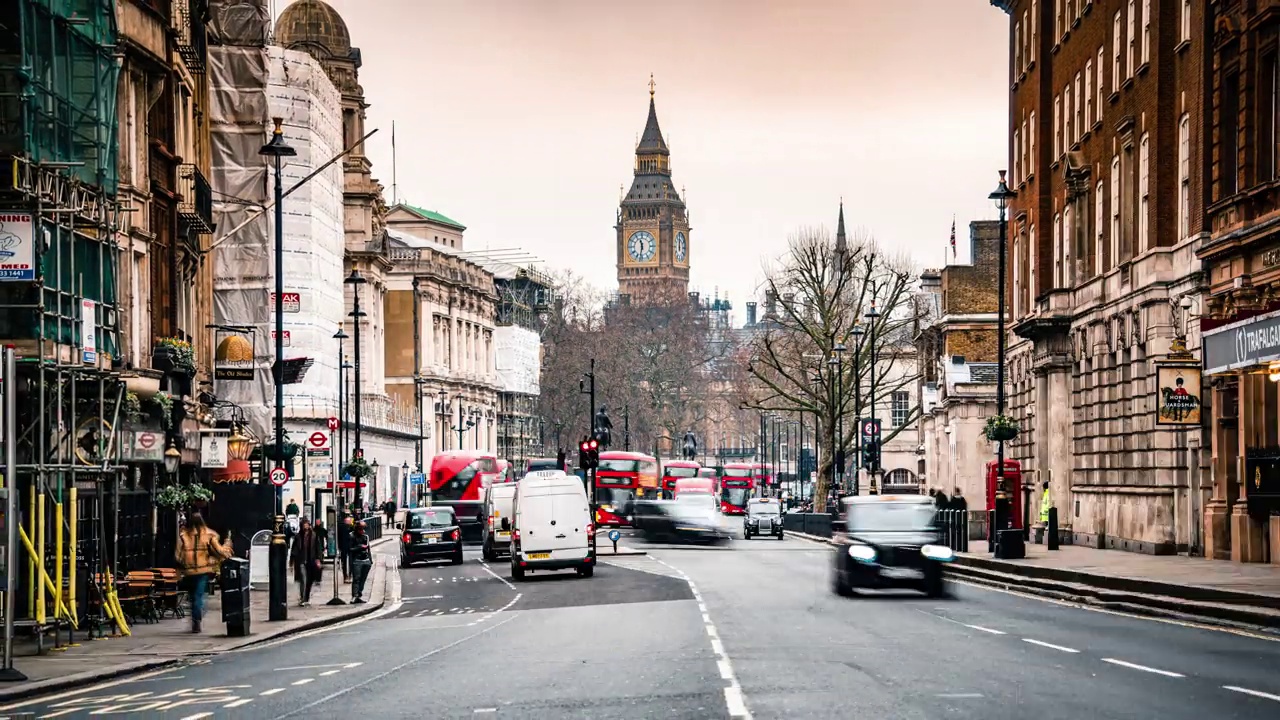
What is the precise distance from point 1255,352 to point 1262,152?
930 cm

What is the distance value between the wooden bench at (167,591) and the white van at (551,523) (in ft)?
44.5

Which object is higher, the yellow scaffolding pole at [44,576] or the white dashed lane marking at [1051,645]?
the yellow scaffolding pole at [44,576]

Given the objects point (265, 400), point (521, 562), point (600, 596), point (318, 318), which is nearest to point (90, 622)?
point (600, 596)

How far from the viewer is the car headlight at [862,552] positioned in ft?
113

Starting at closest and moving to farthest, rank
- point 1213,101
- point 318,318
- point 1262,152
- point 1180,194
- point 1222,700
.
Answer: point 1222,700
point 1262,152
point 1213,101
point 1180,194
point 318,318

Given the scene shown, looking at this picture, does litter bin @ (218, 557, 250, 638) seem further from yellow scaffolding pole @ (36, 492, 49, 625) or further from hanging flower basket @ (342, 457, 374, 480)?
hanging flower basket @ (342, 457, 374, 480)

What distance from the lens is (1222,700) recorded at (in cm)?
1593

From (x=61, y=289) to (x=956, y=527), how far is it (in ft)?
99.5

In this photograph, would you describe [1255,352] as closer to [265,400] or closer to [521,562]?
[521,562]

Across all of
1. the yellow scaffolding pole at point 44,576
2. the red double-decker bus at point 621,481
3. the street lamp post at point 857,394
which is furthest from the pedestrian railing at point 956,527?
the red double-decker bus at point 621,481

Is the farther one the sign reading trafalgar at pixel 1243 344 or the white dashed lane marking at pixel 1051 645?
the sign reading trafalgar at pixel 1243 344

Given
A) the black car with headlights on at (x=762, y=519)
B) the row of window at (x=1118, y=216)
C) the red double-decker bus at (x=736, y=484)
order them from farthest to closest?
the red double-decker bus at (x=736, y=484)
the black car with headlights on at (x=762, y=519)
the row of window at (x=1118, y=216)

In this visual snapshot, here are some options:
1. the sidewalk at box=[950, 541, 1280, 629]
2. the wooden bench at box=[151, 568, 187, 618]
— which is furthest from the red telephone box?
the wooden bench at box=[151, 568, 187, 618]

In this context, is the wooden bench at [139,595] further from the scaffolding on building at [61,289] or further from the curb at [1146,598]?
the curb at [1146,598]
